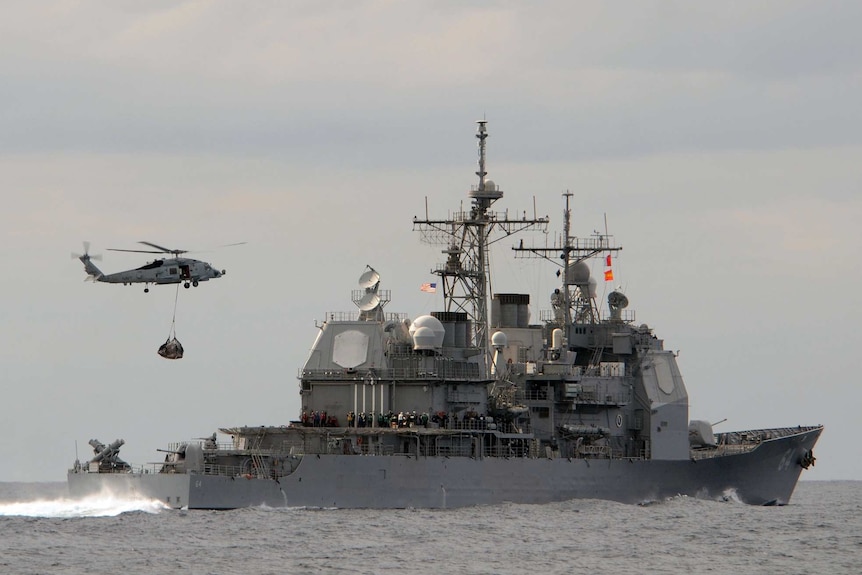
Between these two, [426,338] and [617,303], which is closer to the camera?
[426,338]

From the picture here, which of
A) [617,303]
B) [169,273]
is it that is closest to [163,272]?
[169,273]

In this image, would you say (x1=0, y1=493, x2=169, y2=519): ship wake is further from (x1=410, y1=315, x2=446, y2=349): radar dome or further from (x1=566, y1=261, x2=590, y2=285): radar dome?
(x1=566, y1=261, x2=590, y2=285): radar dome

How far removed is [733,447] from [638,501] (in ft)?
20.9

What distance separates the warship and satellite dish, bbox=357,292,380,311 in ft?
0.14

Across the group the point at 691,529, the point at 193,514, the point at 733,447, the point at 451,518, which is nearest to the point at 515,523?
the point at 451,518

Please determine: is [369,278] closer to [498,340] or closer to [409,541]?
[498,340]

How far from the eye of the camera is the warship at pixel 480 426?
152 ft

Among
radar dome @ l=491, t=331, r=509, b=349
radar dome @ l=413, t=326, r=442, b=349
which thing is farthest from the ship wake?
radar dome @ l=491, t=331, r=509, b=349

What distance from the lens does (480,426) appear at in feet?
164

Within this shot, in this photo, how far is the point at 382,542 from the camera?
133ft

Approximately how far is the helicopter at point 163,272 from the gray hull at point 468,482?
17.3 ft

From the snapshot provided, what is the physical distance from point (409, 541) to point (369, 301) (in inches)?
453

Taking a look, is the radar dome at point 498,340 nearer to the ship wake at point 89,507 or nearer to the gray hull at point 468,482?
the gray hull at point 468,482

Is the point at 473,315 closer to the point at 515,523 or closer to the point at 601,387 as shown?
the point at 601,387
